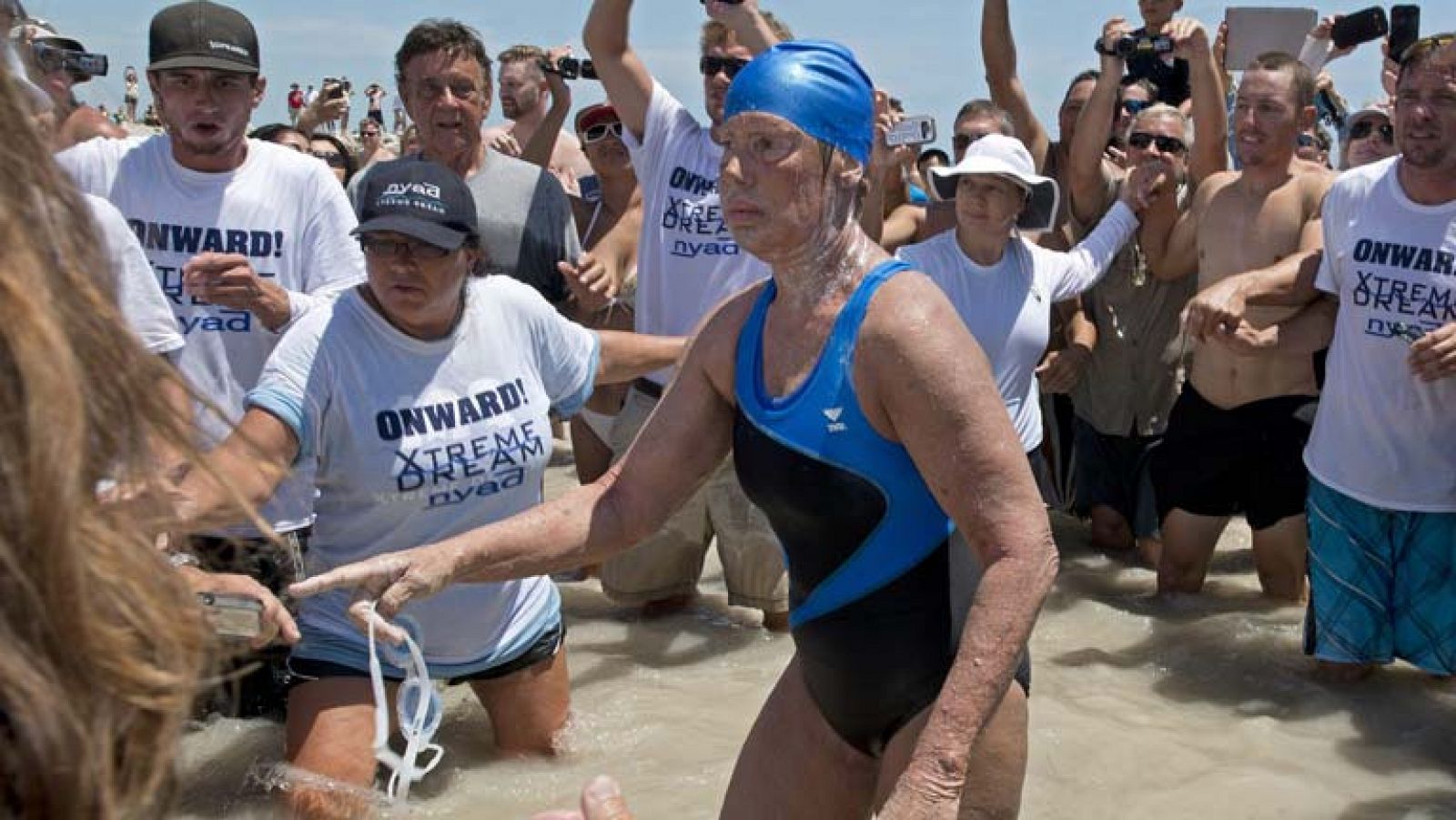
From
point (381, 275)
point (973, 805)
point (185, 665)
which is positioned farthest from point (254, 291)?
point (185, 665)

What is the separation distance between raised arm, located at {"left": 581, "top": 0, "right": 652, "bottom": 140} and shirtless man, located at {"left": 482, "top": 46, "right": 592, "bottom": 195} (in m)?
2.33

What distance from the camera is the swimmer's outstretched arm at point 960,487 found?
2.37 m

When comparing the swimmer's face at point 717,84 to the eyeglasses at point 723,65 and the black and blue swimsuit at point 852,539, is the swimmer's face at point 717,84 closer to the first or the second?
the eyeglasses at point 723,65

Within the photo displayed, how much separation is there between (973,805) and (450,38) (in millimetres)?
3808

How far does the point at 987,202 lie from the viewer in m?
5.60

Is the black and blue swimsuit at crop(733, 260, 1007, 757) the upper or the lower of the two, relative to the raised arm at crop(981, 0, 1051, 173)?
lower

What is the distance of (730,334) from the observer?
2945mm

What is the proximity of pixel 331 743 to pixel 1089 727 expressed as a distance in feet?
8.39

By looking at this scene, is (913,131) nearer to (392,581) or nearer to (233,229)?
(233,229)

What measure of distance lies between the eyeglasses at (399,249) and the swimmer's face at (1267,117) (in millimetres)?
3513

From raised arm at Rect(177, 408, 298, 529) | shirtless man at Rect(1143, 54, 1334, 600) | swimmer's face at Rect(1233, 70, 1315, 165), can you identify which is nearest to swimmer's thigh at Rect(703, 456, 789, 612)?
shirtless man at Rect(1143, 54, 1334, 600)

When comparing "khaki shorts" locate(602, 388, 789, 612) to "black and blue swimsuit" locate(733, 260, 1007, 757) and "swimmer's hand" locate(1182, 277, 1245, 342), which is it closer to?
"swimmer's hand" locate(1182, 277, 1245, 342)

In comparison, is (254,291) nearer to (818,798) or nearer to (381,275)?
(381,275)

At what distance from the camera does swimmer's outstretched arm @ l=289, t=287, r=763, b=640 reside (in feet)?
9.61
